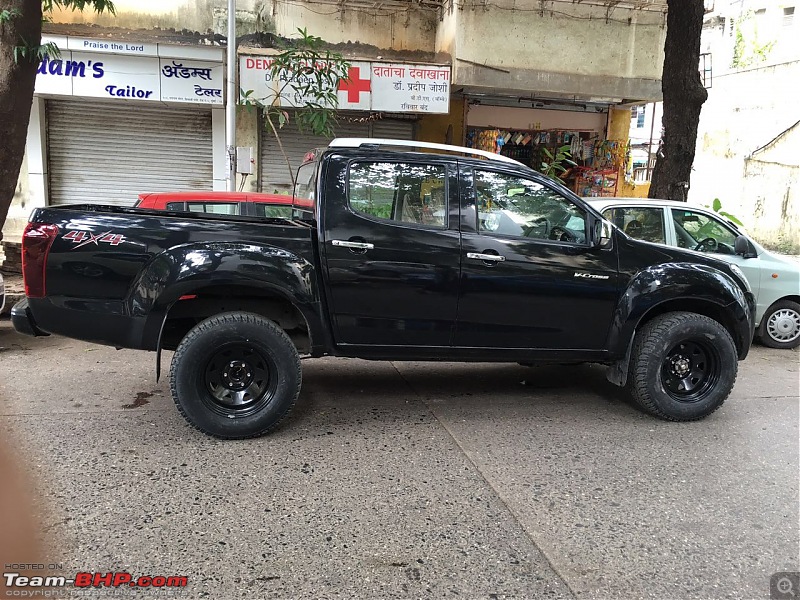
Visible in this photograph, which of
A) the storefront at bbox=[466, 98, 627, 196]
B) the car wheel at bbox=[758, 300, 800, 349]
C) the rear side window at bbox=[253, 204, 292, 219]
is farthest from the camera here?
the storefront at bbox=[466, 98, 627, 196]

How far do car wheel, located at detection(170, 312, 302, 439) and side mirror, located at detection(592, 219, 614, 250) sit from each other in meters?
2.36

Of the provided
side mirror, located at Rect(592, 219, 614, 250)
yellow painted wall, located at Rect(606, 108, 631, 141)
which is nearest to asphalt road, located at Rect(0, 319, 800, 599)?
side mirror, located at Rect(592, 219, 614, 250)

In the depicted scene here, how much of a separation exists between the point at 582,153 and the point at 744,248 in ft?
20.9

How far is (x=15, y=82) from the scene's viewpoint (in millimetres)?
6562

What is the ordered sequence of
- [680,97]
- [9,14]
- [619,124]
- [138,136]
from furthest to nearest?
[619,124]
[138,136]
[680,97]
[9,14]

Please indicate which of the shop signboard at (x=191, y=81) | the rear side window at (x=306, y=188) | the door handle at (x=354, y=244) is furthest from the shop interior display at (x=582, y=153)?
the door handle at (x=354, y=244)

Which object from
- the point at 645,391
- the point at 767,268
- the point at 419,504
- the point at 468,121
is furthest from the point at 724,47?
the point at 419,504

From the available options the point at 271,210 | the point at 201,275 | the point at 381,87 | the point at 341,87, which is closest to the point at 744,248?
the point at 271,210

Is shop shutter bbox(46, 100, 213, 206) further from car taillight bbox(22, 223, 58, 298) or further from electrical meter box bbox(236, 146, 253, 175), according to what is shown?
car taillight bbox(22, 223, 58, 298)

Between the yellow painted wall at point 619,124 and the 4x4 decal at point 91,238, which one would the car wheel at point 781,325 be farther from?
the 4x4 decal at point 91,238

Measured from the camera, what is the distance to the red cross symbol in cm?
1020

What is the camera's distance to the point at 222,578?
264cm

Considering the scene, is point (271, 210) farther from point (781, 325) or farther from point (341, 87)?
point (781, 325)

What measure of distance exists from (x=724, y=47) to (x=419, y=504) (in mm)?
35924
